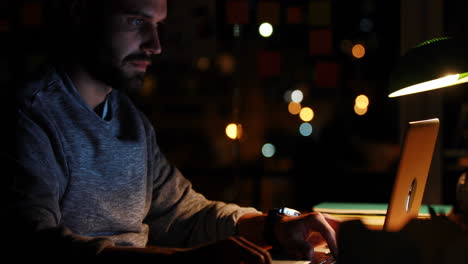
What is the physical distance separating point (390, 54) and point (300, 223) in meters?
1.86

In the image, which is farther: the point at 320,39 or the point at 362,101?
the point at 362,101

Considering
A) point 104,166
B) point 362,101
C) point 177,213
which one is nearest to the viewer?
point 104,166

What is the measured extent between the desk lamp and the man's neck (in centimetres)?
81

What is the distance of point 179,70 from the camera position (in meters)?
17.5

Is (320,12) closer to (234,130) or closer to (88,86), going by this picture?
(234,130)

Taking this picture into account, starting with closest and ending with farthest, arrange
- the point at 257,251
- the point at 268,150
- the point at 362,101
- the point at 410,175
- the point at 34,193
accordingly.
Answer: the point at 257,251
the point at 34,193
the point at 410,175
the point at 362,101
the point at 268,150

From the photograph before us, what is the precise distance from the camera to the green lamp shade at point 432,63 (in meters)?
1.25

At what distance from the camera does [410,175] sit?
3.72 ft

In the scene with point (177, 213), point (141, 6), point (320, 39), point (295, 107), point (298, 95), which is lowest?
point (295, 107)

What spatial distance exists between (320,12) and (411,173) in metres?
1.74

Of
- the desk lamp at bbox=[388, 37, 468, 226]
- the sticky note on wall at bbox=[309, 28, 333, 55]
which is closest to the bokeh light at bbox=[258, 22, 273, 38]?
the sticky note on wall at bbox=[309, 28, 333, 55]

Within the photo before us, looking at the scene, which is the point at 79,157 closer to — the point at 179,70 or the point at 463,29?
the point at 463,29

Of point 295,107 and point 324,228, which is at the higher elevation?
point 324,228

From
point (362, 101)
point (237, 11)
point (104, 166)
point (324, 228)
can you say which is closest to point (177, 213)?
point (104, 166)
